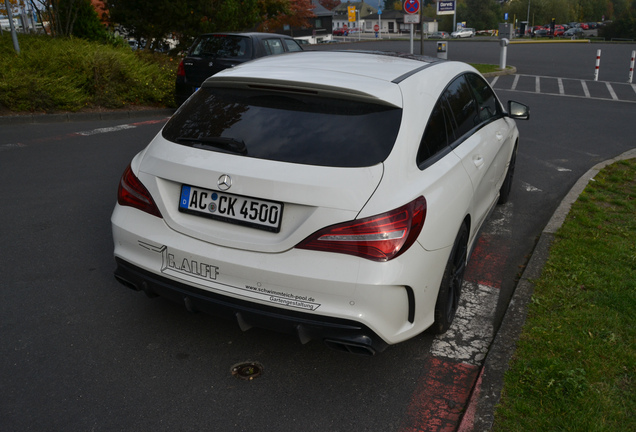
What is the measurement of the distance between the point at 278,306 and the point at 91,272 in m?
2.28

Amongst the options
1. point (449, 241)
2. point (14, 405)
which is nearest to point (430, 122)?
point (449, 241)

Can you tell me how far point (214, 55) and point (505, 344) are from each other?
33.3 ft

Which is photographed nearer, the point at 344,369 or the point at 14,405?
the point at 14,405

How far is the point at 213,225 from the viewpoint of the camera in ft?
10.4

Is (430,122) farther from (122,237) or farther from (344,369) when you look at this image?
(122,237)

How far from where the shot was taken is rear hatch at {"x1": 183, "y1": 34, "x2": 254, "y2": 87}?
39.8ft

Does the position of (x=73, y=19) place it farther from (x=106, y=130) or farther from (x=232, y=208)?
(x=232, y=208)

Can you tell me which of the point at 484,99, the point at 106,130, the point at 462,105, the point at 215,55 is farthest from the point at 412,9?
the point at 462,105

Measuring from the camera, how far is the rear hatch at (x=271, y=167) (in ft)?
9.78

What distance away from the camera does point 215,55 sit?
1234 centimetres

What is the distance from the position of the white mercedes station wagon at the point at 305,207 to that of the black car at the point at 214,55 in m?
8.70

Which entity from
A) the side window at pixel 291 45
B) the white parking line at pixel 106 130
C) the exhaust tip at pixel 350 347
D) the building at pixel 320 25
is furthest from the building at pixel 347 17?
the exhaust tip at pixel 350 347

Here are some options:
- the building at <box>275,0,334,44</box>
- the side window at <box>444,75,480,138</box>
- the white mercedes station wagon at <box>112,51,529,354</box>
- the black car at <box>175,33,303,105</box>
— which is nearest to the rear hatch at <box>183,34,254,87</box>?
the black car at <box>175,33,303,105</box>

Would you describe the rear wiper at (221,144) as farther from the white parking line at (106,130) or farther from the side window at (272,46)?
the side window at (272,46)
